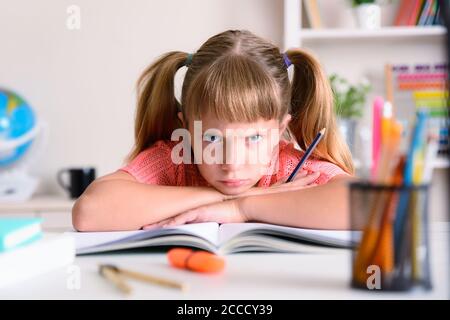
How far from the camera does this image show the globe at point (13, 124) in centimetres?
242

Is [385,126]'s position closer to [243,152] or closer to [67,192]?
[243,152]

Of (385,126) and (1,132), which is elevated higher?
(385,126)

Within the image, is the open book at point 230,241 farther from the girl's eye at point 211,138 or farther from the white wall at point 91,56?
the white wall at point 91,56

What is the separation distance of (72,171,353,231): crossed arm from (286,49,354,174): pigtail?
23 cm

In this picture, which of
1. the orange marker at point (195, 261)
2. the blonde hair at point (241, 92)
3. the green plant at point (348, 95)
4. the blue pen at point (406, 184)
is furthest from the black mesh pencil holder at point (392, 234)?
the green plant at point (348, 95)

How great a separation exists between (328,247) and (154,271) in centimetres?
22

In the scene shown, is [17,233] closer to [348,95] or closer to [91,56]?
[348,95]

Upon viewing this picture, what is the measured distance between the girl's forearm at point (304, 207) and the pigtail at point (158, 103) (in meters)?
0.38

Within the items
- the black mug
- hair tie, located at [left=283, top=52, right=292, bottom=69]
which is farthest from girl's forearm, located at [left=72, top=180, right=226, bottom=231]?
the black mug

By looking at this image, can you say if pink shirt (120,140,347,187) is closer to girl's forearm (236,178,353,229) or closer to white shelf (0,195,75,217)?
girl's forearm (236,178,353,229)

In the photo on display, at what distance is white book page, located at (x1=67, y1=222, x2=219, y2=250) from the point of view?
70cm

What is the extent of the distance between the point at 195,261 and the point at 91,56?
2.11 m

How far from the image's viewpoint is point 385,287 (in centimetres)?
52
